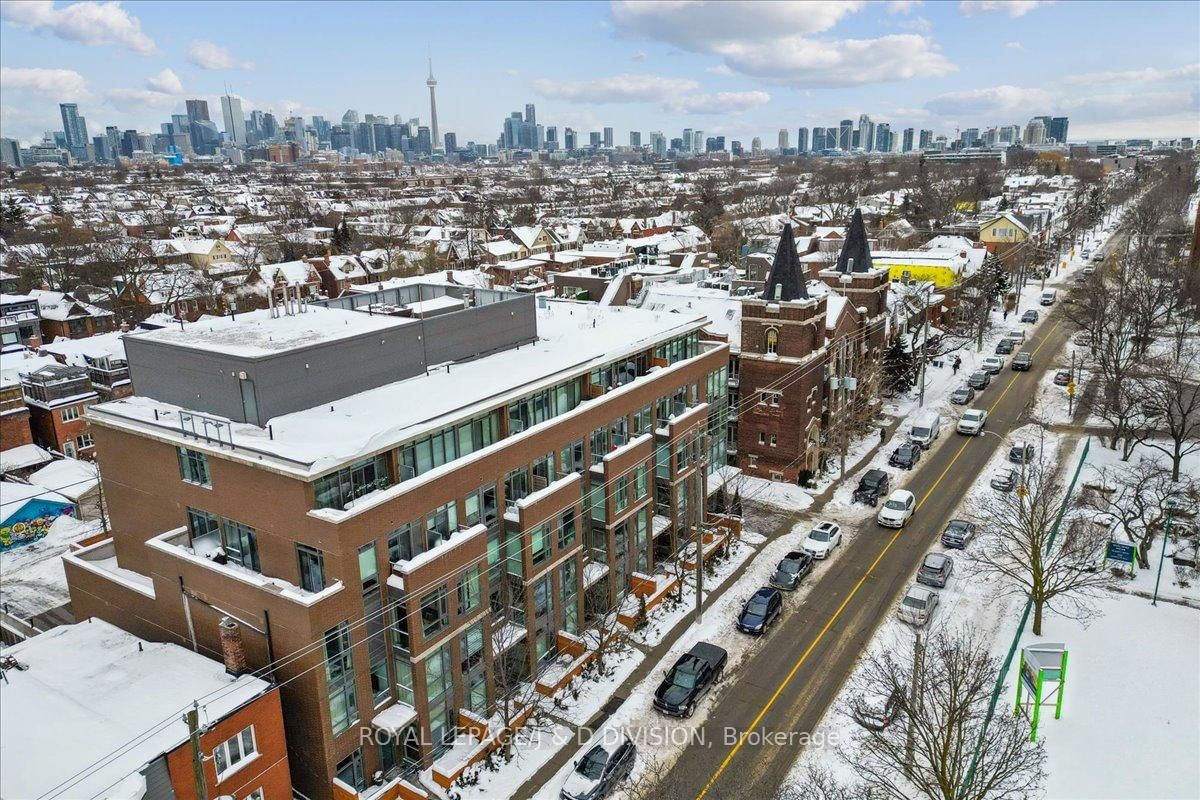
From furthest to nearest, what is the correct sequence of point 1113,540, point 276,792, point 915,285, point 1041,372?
point 915,285 < point 1041,372 < point 1113,540 < point 276,792

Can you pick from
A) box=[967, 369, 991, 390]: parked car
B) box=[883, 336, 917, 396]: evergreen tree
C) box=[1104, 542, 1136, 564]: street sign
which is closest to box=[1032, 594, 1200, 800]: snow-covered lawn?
box=[1104, 542, 1136, 564]: street sign

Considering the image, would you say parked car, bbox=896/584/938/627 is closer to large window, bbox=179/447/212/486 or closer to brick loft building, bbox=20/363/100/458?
large window, bbox=179/447/212/486

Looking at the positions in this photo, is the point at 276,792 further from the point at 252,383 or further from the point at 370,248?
the point at 370,248

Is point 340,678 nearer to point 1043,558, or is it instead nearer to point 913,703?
point 913,703

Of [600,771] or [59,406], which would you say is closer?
[600,771]

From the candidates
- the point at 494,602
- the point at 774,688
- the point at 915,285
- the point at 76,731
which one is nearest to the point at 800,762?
the point at 774,688

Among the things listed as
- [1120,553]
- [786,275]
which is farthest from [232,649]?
[1120,553]
